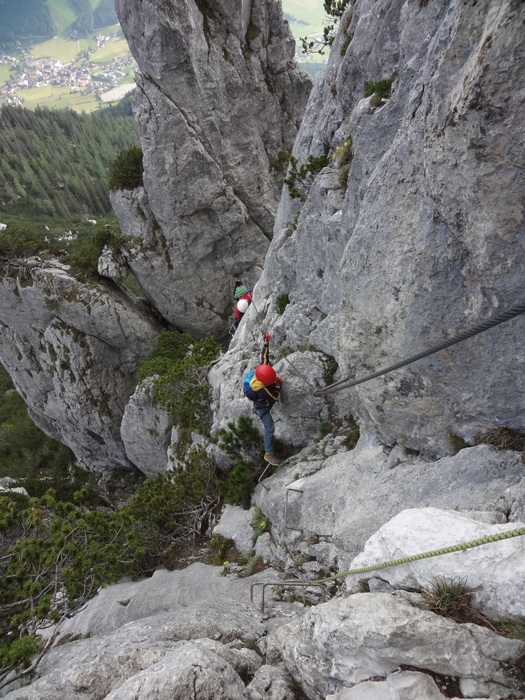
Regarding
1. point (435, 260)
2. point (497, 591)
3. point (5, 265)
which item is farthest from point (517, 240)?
point (5, 265)

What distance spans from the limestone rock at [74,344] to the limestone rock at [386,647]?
25.6m

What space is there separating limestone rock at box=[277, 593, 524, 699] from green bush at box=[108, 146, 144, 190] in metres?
29.5

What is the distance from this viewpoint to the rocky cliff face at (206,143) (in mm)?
23750

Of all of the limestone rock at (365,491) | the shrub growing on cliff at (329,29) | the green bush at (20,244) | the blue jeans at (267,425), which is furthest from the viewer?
the green bush at (20,244)

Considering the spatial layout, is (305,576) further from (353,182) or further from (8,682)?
(353,182)

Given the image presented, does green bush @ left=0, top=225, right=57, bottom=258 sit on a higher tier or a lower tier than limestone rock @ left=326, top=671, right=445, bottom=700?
higher

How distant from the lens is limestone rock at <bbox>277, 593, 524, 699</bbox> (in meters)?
3.42

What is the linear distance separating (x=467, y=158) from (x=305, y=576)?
856 cm

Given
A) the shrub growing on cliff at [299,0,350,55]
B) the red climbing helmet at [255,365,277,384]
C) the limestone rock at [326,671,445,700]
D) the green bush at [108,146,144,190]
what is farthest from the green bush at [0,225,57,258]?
the limestone rock at [326,671,445,700]

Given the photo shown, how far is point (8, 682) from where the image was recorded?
6172 mm

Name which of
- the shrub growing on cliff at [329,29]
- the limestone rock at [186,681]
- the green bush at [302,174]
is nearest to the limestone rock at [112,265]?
Answer: the green bush at [302,174]

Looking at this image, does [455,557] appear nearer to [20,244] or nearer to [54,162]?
[20,244]

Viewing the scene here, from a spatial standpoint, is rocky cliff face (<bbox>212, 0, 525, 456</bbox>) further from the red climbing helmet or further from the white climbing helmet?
the white climbing helmet

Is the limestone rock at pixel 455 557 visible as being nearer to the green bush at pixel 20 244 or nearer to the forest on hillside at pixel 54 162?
the green bush at pixel 20 244
